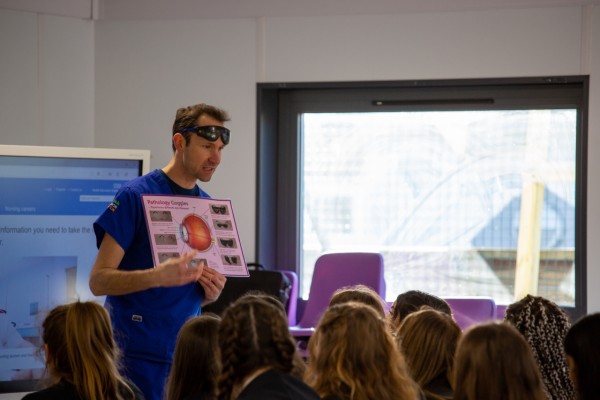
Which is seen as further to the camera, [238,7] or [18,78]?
[238,7]

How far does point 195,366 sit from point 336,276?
3106 millimetres

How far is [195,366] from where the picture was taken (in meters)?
2.64

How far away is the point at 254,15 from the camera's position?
6090 mm

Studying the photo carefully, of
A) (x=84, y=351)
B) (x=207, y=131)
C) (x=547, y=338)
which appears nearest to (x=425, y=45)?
(x=207, y=131)

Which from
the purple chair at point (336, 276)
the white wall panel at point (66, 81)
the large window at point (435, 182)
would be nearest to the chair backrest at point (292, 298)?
the purple chair at point (336, 276)

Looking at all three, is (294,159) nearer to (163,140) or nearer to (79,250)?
(163,140)

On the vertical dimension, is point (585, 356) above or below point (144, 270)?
below

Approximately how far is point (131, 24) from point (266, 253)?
1.83m

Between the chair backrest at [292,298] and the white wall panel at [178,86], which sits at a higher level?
the white wall panel at [178,86]

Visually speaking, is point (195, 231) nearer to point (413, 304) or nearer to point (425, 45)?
point (413, 304)

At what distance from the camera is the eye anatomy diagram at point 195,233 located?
10.1 feet

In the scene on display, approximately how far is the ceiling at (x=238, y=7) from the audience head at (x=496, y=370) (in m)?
3.98

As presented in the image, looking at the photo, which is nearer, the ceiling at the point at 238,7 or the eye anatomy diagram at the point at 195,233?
the eye anatomy diagram at the point at 195,233

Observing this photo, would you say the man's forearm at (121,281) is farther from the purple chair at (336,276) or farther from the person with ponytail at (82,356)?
the purple chair at (336,276)
